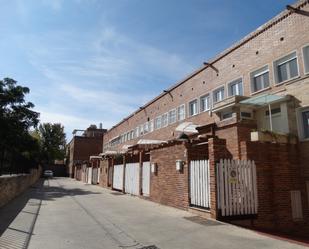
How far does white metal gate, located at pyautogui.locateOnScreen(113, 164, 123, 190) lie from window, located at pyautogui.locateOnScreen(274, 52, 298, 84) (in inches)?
518

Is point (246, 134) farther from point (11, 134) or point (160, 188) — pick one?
point (11, 134)

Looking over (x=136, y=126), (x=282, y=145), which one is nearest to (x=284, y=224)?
(x=282, y=145)

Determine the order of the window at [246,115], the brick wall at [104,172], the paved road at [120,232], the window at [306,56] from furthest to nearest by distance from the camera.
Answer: the brick wall at [104,172] < the window at [246,115] < the window at [306,56] < the paved road at [120,232]

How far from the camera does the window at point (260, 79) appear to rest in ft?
51.9

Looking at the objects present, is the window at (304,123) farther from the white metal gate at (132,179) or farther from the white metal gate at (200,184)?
the white metal gate at (132,179)

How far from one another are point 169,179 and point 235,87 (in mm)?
7763

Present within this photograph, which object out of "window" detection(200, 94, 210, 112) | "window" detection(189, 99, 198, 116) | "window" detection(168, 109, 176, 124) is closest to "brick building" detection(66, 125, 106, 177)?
"window" detection(168, 109, 176, 124)

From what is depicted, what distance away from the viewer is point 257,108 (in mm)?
16125

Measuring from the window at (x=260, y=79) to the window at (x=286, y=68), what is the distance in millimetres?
706

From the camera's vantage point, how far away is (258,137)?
1226cm

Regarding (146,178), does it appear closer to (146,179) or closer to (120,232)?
(146,179)

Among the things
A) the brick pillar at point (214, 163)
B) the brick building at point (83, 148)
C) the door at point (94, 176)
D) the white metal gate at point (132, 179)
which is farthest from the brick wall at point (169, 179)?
the brick building at point (83, 148)

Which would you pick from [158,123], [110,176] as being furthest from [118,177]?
[158,123]

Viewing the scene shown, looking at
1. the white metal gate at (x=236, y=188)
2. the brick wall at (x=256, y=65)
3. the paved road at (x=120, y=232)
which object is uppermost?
the brick wall at (x=256, y=65)
